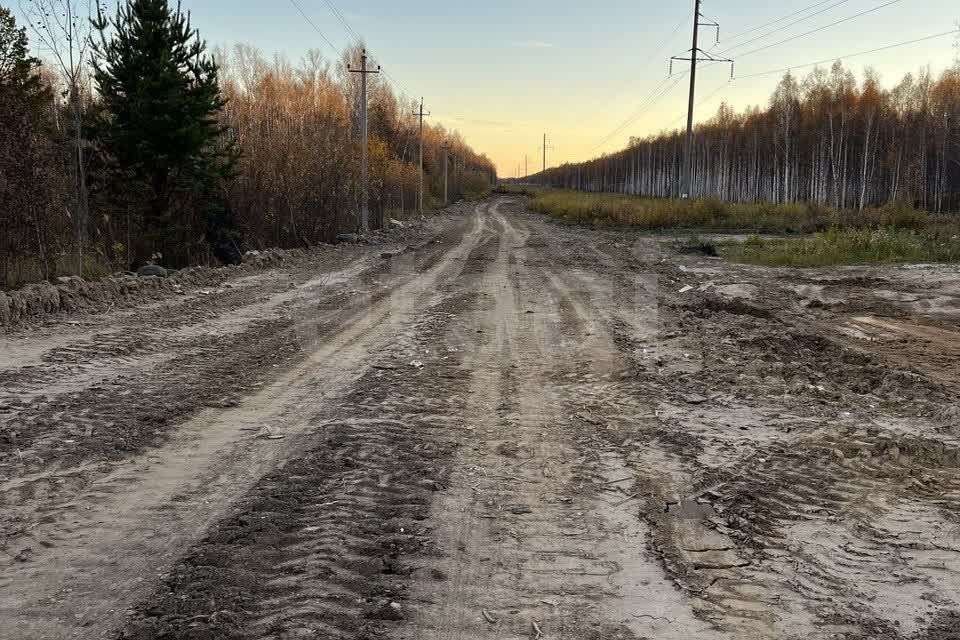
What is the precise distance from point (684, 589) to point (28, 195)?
1166 centimetres

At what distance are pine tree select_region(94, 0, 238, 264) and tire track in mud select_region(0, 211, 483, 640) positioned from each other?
1111cm

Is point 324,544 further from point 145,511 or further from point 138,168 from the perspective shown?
point 138,168

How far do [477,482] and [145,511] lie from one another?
192 cm

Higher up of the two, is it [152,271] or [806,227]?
[806,227]

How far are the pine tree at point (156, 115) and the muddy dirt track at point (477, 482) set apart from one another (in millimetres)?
7615

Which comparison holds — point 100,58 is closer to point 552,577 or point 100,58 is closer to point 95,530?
point 95,530

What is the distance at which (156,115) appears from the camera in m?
14.8

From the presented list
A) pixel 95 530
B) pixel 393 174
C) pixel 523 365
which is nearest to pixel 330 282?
pixel 523 365

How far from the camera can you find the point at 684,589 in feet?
9.93

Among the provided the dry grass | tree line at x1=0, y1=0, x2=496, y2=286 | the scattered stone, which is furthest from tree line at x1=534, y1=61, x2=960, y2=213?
the scattered stone

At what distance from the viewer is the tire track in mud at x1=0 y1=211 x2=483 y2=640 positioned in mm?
2807

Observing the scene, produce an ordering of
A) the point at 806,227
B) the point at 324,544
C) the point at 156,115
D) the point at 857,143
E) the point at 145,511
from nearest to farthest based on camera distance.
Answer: the point at 324,544
the point at 145,511
the point at 156,115
the point at 806,227
the point at 857,143

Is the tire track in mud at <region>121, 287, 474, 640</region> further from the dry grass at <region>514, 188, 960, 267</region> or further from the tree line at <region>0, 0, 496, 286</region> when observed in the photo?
the dry grass at <region>514, 188, 960, 267</region>

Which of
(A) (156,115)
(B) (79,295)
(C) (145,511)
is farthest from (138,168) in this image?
(C) (145,511)
